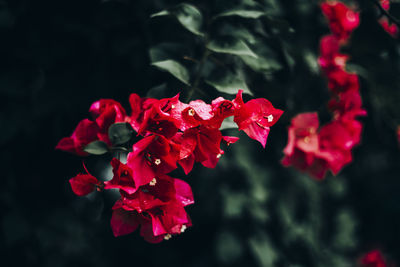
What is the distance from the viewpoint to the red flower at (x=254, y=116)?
0.54 meters

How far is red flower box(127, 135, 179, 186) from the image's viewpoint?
517mm

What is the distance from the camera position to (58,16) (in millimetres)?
953

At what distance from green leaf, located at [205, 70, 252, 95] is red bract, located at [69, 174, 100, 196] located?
272 mm

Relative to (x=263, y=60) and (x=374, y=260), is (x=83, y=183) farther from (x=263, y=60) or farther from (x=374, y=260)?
(x=374, y=260)

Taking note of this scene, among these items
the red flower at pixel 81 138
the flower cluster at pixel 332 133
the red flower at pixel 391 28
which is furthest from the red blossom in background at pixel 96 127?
the red flower at pixel 391 28

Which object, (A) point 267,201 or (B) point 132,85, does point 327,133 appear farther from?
(A) point 267,201

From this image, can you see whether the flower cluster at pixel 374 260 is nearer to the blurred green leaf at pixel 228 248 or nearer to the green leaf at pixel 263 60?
the blurred green leaf at pixel 228 248

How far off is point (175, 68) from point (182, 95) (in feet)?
0.17

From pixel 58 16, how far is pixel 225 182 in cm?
80

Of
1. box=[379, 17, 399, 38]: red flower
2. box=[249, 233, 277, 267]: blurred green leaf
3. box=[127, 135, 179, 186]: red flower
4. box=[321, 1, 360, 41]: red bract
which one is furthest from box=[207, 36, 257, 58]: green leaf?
box=[249, 233, 277, 267]: blurred green leaf

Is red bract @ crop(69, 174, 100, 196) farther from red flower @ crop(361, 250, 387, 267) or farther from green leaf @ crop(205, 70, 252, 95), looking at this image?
red flower @ crop(361, 250, 387, 267)

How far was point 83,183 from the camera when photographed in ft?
1.84

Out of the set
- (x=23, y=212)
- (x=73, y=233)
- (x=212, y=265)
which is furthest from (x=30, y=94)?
(x=212, y=265)

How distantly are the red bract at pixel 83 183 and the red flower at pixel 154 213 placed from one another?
0.06 meters
